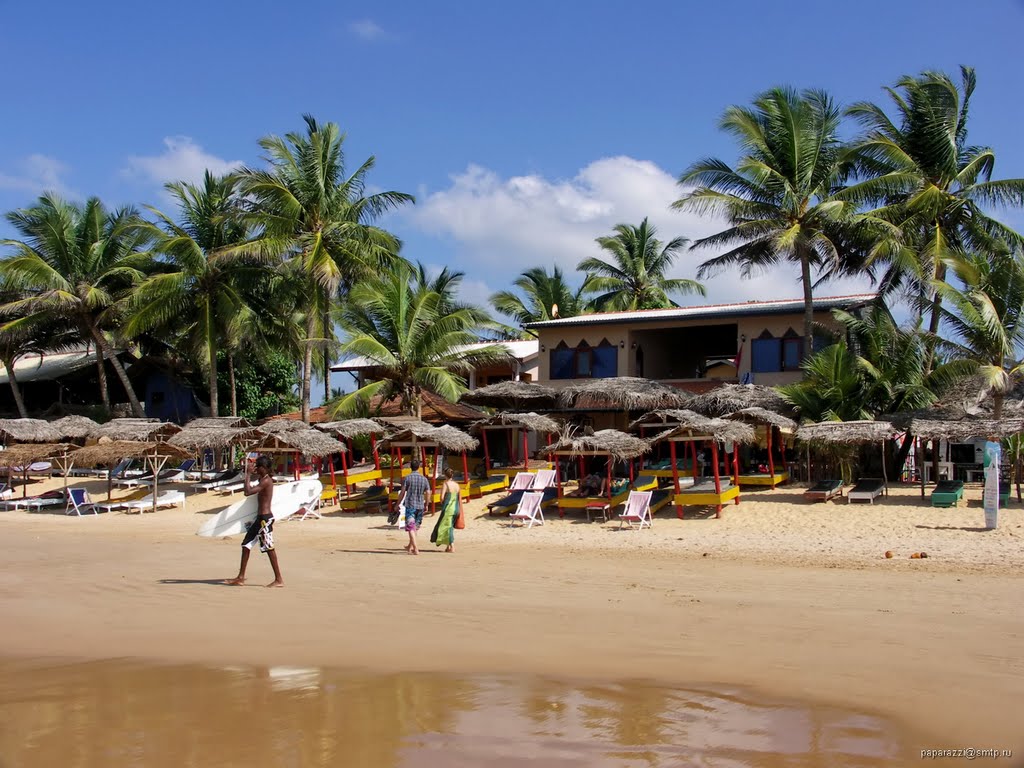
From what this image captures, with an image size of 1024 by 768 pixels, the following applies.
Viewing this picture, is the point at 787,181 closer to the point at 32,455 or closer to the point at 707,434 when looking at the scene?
the point at 707,434

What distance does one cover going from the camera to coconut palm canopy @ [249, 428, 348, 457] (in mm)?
21781

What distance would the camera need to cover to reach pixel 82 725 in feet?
20.1

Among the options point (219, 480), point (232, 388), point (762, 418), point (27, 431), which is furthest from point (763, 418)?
point (27, 431)

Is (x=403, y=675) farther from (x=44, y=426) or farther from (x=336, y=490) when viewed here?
(x=44, y=426)

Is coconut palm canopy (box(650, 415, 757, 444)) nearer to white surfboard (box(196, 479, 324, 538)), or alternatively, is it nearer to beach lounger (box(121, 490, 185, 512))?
white surfboard (box(196, 479, 324, 538))

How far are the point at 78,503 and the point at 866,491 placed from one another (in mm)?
18892

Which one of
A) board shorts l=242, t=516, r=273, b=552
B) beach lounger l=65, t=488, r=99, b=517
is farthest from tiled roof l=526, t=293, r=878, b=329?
board shorts l=242, t=516, r=273, b=552

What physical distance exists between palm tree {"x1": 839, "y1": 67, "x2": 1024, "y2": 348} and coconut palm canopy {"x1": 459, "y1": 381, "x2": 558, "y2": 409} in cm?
971

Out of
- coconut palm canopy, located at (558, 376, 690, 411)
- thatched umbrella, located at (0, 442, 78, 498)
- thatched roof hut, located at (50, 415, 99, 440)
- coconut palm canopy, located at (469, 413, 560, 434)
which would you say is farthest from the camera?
thatched roof hut, located at (50, 415, 99, 440)

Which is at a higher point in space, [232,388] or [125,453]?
[232,388]

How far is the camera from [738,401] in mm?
22797

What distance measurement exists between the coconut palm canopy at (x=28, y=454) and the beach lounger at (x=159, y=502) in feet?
11.0

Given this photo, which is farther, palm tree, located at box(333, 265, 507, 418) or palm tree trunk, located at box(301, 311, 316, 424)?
palm tree trunk, located at box(301, 311, 316, 424)

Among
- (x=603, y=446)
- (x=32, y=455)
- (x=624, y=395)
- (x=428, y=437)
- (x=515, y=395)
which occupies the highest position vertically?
(x=515, y=395)
